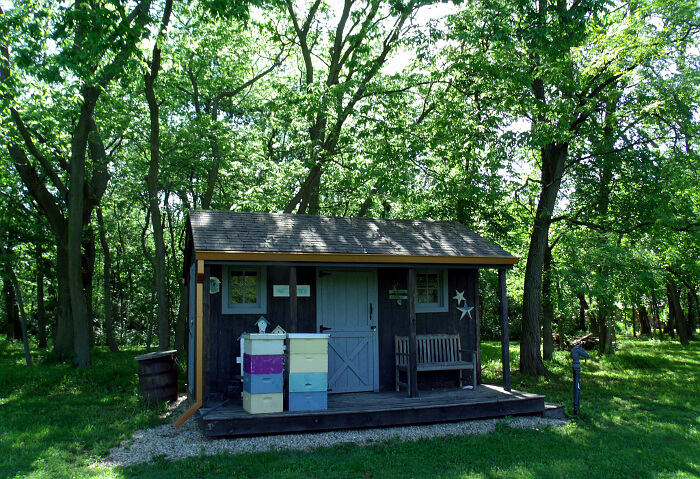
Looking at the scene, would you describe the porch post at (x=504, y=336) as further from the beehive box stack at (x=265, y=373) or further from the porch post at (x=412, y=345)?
the beehive box stack at (x=265, y=373)

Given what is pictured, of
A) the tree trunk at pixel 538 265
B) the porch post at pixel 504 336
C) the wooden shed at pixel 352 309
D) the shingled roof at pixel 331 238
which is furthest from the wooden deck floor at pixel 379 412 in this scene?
the tree trunk at pixel 538 265

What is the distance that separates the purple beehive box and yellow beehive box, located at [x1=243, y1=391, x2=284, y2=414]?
1.03 ft

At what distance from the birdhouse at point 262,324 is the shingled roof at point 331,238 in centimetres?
128

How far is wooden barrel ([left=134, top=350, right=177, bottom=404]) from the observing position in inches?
353

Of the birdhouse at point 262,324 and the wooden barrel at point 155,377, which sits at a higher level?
the birdhouse at point 262,324

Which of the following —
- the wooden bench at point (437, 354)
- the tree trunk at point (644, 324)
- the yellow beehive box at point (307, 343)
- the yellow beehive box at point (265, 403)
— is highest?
the yellow beehive box at point (307, 343)

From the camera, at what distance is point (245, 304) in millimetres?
8594

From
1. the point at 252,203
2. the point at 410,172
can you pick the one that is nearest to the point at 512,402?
the point at 410,172

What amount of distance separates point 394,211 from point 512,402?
34.6 feet

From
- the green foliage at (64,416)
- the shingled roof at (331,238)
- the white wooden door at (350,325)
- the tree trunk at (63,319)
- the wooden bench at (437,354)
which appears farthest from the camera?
the tree trunk at (63,319)

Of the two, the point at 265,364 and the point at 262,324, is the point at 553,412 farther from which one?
the point at 262,324

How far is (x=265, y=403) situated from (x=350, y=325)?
7.78ft

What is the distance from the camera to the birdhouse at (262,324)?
8.29m

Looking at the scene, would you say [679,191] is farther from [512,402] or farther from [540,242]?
[512,402]
